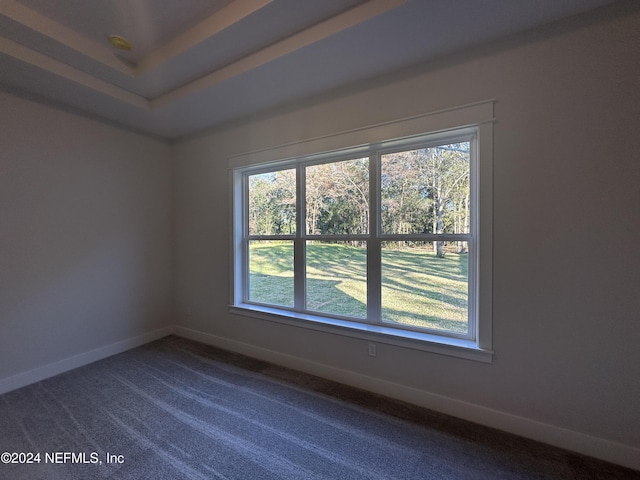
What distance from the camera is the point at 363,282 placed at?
249 centimetres

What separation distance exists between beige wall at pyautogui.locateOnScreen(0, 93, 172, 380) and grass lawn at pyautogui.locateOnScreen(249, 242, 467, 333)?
153cm

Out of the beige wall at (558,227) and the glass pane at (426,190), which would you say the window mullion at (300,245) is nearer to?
the glass pane at (426,190)

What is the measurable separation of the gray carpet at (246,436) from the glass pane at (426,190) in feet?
4.89

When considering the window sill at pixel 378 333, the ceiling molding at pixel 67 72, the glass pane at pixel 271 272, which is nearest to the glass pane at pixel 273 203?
the glass pane at pixel 271 272

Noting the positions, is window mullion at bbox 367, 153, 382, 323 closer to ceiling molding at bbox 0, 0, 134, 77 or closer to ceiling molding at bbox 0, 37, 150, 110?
ceiling molding at bbox 0, 0, 134, 77

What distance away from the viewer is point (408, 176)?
2.26m

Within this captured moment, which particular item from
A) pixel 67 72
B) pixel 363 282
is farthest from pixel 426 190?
pixel 67 72

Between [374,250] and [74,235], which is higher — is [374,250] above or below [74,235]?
below

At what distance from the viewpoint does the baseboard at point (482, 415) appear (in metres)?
1.55

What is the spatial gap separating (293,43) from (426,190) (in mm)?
1533

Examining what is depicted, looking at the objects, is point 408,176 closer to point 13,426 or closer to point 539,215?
point 539,215

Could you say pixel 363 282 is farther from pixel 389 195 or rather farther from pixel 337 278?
pixel 389 195

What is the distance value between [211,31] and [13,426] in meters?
3.21

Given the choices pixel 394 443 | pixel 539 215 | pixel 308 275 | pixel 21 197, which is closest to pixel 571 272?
pixel 539 215
